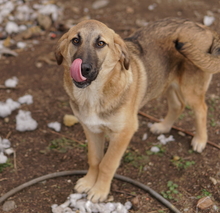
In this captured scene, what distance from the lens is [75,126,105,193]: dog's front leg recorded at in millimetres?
3877

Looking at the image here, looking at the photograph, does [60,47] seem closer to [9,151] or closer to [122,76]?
[122,76]

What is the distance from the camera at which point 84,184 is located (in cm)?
398

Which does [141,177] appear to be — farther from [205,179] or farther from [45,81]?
[45,81]

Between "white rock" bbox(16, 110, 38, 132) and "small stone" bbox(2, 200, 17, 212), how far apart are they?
48.5 inches

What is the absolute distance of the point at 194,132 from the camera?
495 centimetres

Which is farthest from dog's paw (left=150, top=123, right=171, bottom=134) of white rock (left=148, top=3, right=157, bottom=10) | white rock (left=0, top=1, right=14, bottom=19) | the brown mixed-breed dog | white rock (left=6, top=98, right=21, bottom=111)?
white rock (left=0, top=1, right=14, bottom=19)

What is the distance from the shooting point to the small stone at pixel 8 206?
367 centimetres

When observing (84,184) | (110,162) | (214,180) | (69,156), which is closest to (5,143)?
(69,156)

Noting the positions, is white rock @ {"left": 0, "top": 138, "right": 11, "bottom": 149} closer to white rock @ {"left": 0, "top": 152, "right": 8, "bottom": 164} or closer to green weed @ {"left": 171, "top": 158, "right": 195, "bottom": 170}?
white rock @ {"left": 0, "top": 152, "right": 8, "bottom": 164}

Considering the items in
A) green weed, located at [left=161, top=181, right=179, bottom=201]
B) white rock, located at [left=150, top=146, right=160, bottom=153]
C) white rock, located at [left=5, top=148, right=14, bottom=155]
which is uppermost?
green weed, located at [left=161, top=181, right=179, bottom=201]

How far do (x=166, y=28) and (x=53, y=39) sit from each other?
10.8 feet

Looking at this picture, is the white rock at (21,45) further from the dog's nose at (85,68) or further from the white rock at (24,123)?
the dog's nose at (85,68)

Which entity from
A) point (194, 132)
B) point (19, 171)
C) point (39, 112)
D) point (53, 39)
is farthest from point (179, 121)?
point (53, 39)

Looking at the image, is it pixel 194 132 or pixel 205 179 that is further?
pixel 194 132
